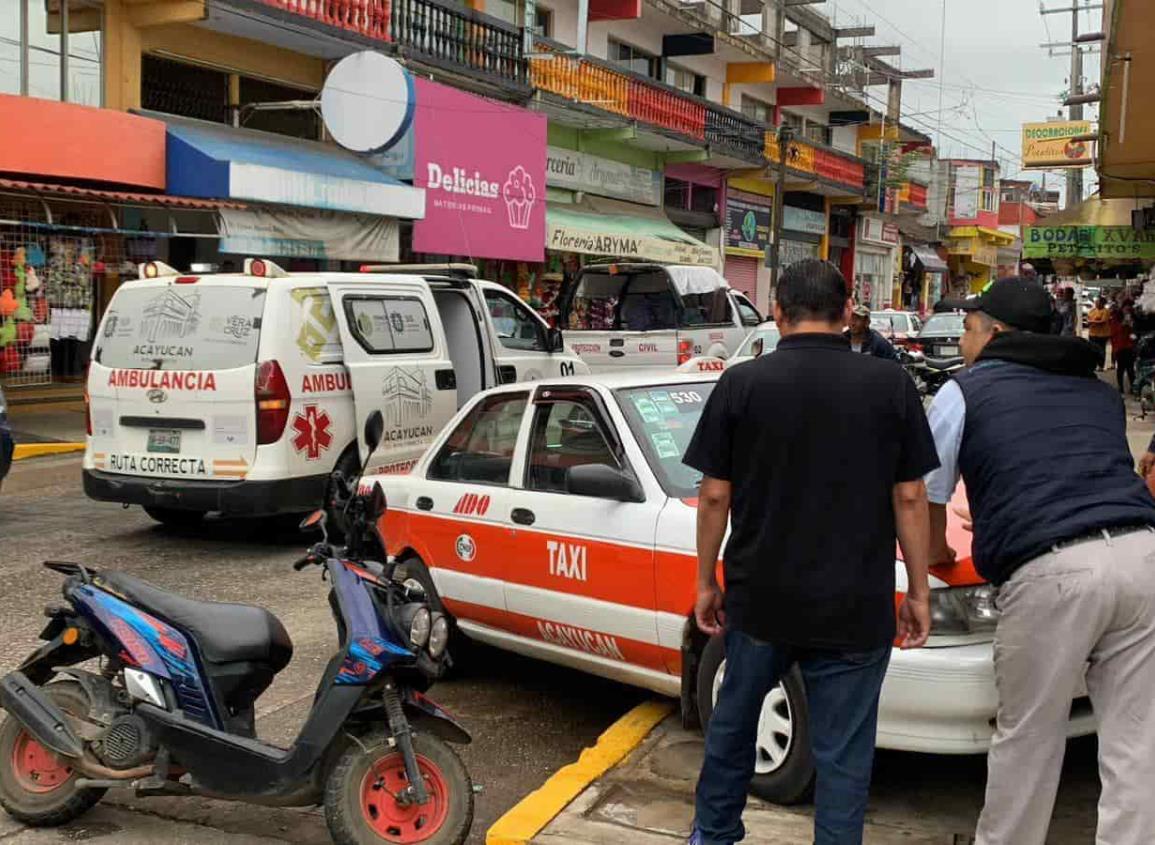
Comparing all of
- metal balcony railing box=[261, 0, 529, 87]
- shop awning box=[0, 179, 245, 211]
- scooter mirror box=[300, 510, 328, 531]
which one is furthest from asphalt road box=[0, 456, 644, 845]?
metal balcony railing box=[261, 0, 529, 87]

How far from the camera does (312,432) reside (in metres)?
8.50

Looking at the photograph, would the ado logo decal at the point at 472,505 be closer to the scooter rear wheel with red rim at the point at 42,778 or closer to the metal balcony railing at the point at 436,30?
the scooter rear wheel with red rim at the point at 42,778

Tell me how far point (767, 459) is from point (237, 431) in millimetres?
5726

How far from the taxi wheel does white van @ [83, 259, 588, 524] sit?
4586 millimetres

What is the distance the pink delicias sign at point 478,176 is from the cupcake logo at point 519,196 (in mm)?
17

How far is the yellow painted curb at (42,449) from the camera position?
1195cm

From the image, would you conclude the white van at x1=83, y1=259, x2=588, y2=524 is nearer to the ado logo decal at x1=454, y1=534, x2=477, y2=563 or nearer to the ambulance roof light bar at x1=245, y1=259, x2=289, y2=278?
the ambulance roof light bar at x1=245, y1=259, x2=289, y2=278

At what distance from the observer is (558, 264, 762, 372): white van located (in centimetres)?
1648

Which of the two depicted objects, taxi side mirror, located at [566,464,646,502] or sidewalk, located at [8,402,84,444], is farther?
sidewalk, located at [8,402,84,444]

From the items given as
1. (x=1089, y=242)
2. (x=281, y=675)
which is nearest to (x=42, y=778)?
(x=281, y=675)

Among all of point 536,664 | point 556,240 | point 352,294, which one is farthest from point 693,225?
point 536,664

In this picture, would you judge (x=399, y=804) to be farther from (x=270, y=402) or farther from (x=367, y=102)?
(x=367, y=102)

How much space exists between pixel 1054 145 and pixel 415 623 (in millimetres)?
34820

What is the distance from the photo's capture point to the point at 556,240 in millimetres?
22500
